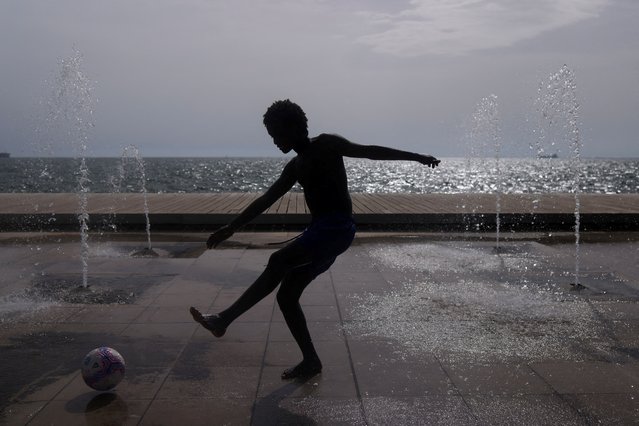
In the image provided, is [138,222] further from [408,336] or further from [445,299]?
[408,336]

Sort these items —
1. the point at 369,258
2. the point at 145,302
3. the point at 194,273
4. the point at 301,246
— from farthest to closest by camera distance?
the point at 369,258 → the point at 194,273 → the point at 145,302 → the point at 301,246

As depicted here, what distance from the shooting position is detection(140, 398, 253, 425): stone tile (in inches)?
140

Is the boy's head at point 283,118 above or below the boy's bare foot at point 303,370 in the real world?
above

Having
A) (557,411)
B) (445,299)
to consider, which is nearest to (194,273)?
(445,299)

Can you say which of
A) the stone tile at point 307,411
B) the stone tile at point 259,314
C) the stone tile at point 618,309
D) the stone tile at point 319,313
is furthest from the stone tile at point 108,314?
the stone tile at point 618,309

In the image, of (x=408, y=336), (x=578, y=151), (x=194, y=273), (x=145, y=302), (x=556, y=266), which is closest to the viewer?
(x=408, y=336)

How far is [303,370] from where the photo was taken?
167 inches

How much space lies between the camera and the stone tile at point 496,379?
400cm

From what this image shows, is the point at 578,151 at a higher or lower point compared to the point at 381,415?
higher

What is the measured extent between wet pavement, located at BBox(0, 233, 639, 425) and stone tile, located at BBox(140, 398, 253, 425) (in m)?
0.01

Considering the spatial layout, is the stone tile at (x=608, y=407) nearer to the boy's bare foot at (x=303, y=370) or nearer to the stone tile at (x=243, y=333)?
the boy's bare foot at (x=303, y=370)

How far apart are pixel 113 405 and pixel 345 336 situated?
203cm

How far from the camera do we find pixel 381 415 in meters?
3.62

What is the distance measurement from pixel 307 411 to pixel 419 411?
0.65m
